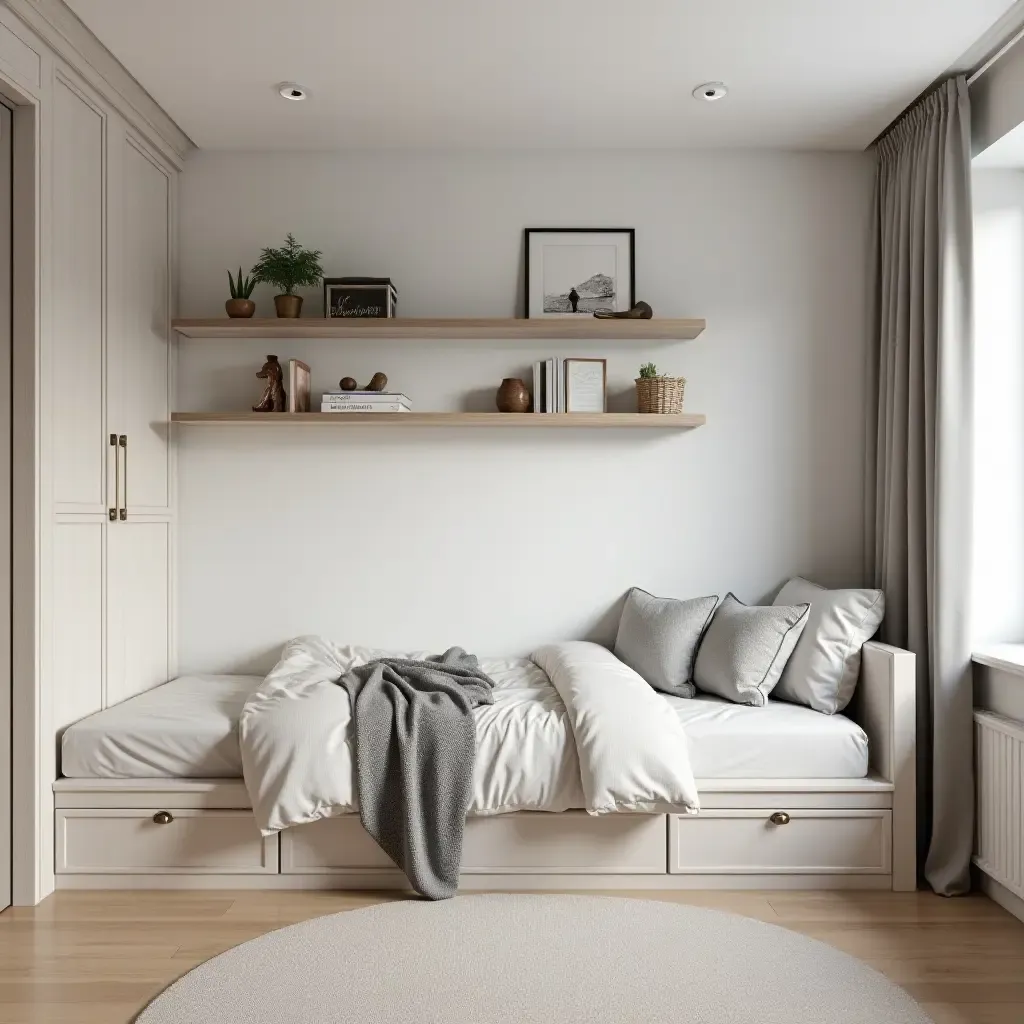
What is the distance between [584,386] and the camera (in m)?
3.64

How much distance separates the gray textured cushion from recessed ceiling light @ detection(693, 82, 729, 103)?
1.74 meters

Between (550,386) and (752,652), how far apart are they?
1237 millimetres

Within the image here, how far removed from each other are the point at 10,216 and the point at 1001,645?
3.33 m

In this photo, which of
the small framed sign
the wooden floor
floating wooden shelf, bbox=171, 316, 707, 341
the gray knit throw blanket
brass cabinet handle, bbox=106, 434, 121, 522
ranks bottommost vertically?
the wooden floor

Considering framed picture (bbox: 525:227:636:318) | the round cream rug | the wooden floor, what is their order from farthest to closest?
1. framed picture (bbox: 525:227:636:318)
2. the wooden floor
3. the round cream rug

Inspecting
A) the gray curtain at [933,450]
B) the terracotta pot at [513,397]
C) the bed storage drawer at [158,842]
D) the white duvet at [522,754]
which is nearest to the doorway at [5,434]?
the bed storage drawer at [158,842]

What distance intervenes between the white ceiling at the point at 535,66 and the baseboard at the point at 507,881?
2510 millimetres

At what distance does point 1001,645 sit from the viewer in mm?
3127

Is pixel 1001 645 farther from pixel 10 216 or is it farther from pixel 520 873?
pixel 10 216

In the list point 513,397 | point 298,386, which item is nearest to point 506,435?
point 513,397

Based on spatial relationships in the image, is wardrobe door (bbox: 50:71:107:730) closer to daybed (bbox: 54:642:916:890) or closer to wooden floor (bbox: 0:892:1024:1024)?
daybed (bbox: 54:642:916:890)

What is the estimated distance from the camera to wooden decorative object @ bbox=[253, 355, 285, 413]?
3590mm

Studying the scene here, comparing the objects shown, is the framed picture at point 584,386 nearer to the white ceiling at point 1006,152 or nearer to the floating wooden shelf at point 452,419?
the floating wooden shelf at point 452,419

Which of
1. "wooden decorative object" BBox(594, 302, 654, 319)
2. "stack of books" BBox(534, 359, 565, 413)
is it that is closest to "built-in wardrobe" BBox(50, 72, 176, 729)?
"stack of books" BBox(534, 359, 565, 413)
